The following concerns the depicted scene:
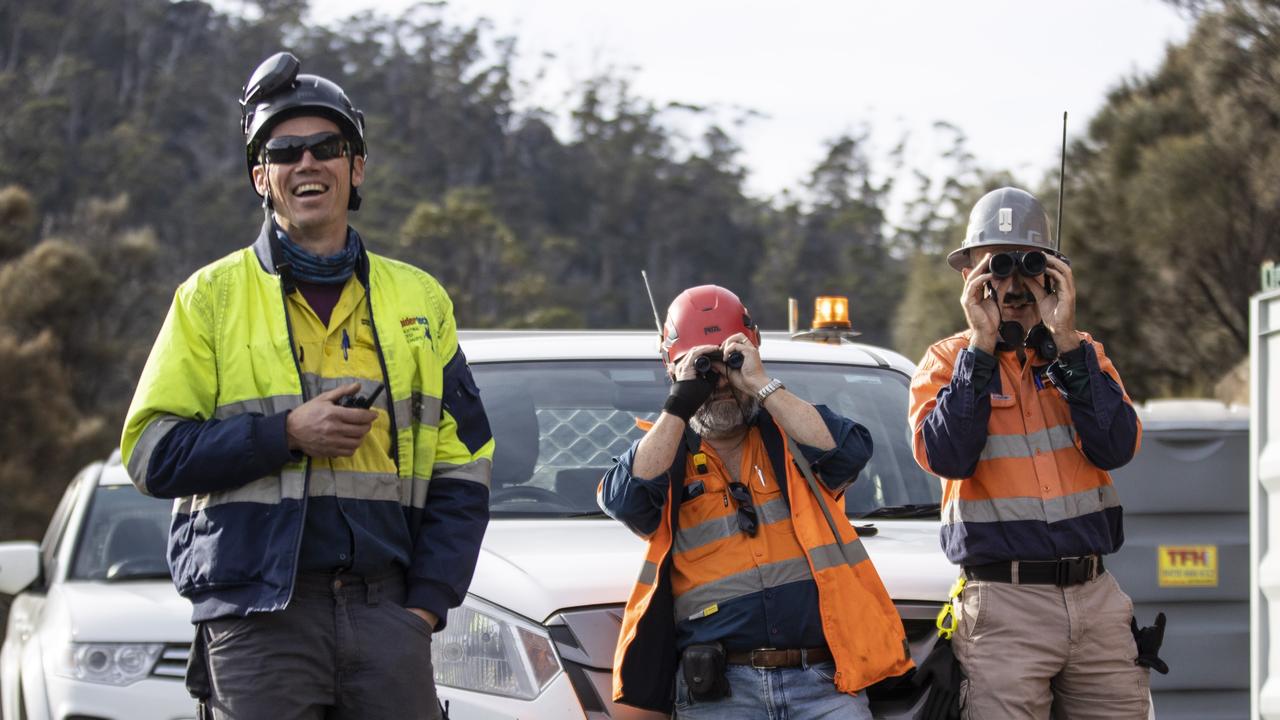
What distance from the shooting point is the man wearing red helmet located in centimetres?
394

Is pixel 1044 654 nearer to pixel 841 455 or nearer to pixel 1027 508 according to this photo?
pixel 1027 508

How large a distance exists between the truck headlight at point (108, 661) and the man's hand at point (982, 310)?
3.42 metres

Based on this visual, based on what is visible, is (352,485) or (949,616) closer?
(352,485)

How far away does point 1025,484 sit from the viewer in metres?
4.38

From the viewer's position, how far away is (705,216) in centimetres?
6638

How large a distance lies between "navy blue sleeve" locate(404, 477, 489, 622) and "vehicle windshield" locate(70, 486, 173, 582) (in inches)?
154

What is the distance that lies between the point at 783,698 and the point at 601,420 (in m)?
1.59

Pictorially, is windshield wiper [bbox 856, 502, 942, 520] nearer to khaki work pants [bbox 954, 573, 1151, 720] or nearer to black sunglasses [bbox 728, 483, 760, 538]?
khaki work pants [bbox 954, 573, 1151, 720]

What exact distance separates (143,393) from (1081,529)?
2342mm

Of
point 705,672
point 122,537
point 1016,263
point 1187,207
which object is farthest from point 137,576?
point 1187,207

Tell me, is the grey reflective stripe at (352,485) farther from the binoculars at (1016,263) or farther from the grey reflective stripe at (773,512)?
the binoculars at (1016,263)

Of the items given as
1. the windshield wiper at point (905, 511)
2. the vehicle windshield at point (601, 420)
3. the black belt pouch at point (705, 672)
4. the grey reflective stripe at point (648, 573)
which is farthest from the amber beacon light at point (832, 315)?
the black belt pouch at point (705, 672)

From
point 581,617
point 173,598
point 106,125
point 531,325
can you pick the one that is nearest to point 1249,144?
point 173,598

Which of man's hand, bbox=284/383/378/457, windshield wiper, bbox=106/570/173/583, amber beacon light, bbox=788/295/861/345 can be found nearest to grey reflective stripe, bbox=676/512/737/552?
man's hand, bbox=284/383/378/457
